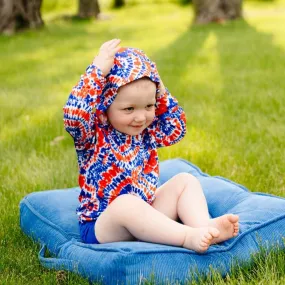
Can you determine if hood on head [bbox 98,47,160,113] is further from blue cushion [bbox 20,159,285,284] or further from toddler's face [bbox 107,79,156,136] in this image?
blue cushion [bbox 20,159,285,284]

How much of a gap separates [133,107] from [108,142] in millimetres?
225

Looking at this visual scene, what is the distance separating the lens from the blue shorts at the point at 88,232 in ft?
9.07

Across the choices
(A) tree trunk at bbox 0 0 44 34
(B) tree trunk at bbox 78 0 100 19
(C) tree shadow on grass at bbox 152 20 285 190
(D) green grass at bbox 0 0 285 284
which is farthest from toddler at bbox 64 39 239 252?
(B) tree trunk at bbox 78 0 100 19

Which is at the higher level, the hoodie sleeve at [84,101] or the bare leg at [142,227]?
the hoodie sleeve at [84,101]

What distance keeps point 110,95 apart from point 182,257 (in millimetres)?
799

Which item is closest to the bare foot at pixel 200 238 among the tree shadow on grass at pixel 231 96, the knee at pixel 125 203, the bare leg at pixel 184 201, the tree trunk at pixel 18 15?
the bare leg at pixel 184 201

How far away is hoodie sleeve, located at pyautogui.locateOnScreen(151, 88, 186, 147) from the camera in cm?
303

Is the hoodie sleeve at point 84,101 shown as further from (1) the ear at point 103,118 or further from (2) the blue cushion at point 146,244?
(2) the blue cushion at point 146,244

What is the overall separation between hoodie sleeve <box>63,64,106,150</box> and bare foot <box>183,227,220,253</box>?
0.67 m

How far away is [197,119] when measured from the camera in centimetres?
490

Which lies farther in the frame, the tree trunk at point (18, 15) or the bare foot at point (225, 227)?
the tree trunk at point (18, 15)

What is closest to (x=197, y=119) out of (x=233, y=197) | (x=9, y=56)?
(x=233, y=197)

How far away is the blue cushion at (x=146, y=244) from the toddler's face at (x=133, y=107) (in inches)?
22.0

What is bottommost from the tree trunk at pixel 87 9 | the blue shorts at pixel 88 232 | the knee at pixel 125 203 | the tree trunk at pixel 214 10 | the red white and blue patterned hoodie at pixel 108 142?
the tree trunk at pixel 87 9
